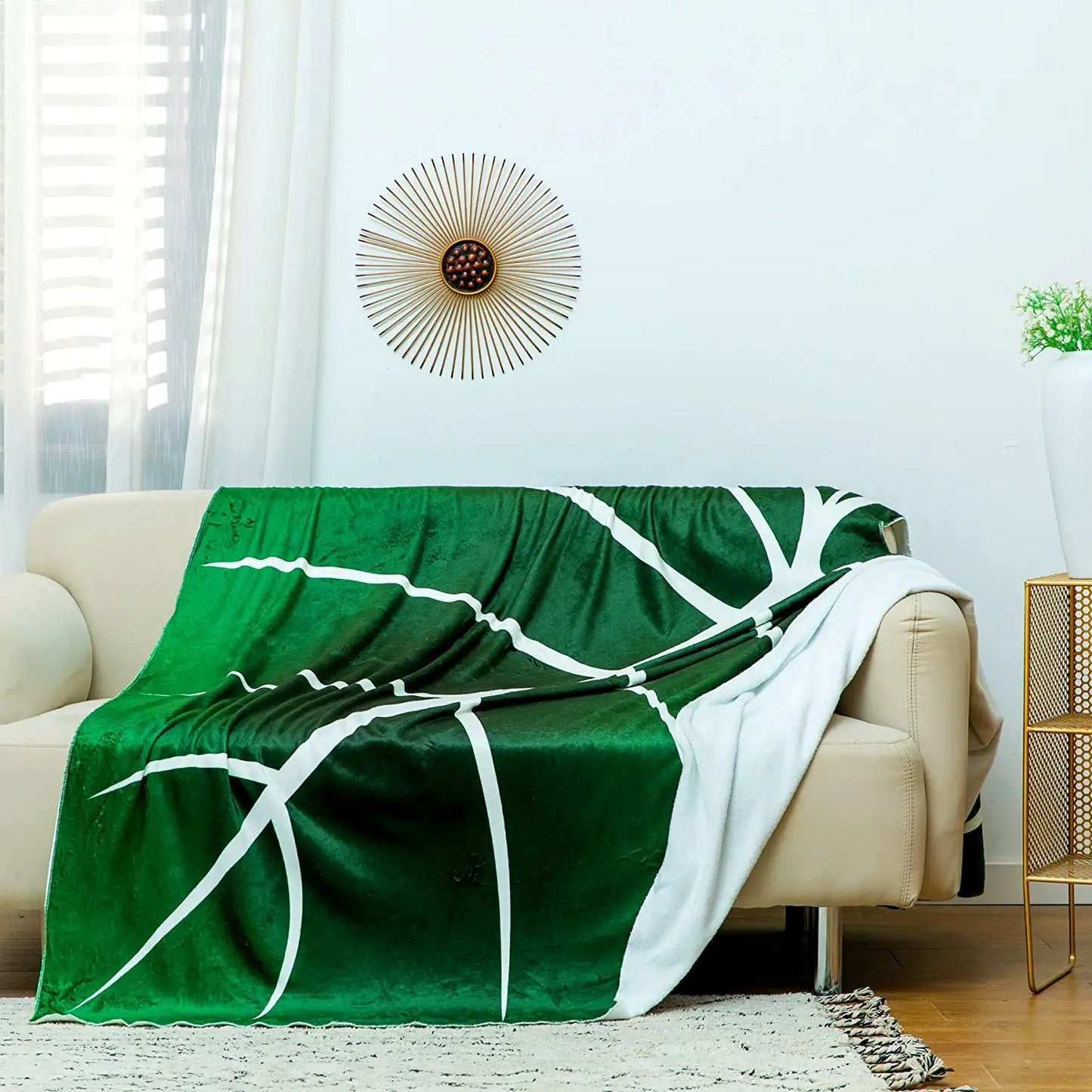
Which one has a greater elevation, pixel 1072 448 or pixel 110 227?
pixel 110 227

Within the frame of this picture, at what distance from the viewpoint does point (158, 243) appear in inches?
112

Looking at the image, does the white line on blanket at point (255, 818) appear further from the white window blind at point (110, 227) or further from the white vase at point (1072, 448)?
the white vase at point (1072, 448)

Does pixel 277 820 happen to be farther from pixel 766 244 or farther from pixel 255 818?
pixel 766 244

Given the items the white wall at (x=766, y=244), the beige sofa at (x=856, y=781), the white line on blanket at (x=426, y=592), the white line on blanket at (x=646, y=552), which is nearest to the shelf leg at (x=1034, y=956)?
the beige sofa at (x=856, y=781)

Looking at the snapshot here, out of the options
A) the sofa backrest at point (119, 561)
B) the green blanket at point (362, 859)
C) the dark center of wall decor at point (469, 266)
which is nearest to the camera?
the green blanket at point (362, 859)

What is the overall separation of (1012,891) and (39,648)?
203 cm

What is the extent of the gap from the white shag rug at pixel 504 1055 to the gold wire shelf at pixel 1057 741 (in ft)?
1.58

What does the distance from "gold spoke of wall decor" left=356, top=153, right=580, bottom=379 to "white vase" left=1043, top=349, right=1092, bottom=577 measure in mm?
1115

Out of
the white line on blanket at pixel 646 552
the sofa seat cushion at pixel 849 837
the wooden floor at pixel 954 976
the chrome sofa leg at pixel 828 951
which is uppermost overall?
the white line on blanket at pixel 646 552

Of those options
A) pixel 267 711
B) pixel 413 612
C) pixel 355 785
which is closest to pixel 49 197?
pixel 413 612

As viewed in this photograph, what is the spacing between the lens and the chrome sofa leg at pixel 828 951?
2002 millimetres

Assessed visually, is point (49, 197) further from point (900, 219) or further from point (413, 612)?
point (900, 219)

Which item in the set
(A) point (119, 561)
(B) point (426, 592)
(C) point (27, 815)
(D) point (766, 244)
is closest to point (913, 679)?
(B) point (426, 592)

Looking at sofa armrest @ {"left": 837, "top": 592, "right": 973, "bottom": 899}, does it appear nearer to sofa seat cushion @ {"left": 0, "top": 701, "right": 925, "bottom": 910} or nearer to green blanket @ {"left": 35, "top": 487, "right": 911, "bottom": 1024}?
sofa seat cushion @ {"left": 0, "top": 701, "right": 925, "bottom": 910}
